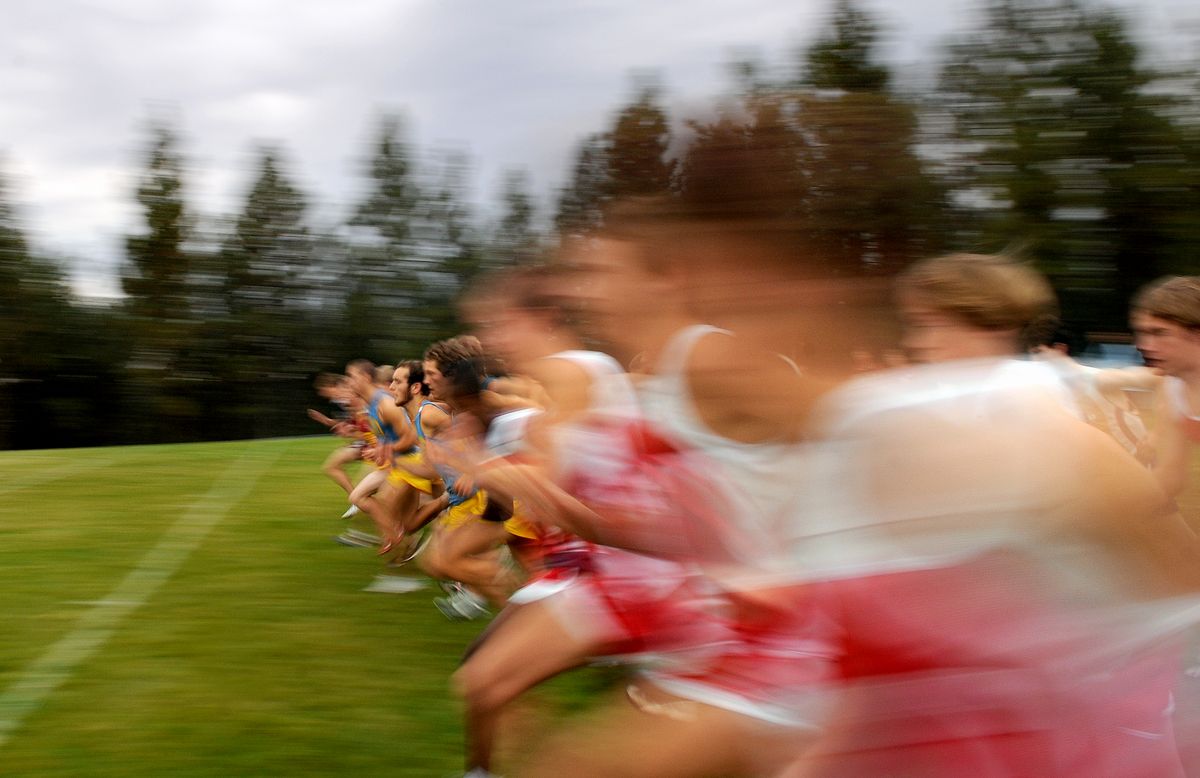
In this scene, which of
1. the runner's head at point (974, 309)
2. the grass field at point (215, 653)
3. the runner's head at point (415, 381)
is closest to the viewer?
the runner's head at point (974, 309)

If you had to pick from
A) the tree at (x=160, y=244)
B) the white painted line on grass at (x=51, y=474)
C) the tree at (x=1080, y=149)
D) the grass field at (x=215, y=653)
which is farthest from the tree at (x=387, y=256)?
the grass field at (x=215, y=653)

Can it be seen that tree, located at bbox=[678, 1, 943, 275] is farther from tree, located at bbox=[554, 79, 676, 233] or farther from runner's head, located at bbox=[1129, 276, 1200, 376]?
runner's head, located at bbox=[1129, 276, 1200, 376]

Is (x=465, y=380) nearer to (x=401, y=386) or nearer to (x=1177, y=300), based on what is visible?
(x=1177, y=300)

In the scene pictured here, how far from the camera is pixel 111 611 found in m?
7.21

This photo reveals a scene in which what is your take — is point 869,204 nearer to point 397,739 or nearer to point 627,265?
point 627,265

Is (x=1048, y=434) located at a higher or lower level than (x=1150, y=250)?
higher

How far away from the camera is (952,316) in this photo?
1.88 metres

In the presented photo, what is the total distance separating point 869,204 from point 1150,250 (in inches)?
1245

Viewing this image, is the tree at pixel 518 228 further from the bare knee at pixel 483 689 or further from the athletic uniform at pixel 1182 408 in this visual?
the athletic uniform at pixel 1182 408

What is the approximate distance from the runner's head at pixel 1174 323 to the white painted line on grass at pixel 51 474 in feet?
38.4

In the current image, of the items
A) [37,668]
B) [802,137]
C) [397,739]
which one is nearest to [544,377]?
[397,739]

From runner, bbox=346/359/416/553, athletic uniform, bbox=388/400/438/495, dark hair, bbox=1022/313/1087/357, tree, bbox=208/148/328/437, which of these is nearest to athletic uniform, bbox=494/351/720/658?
dark hair, bbox=1022/313/1087/357

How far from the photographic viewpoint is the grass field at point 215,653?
15.9 ft

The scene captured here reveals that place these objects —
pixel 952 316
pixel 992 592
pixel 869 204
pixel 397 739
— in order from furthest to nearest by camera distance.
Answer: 1. pixel 397 739
2. pixel 952 316
3. pixel 869 204
4. pixel 992 592
